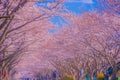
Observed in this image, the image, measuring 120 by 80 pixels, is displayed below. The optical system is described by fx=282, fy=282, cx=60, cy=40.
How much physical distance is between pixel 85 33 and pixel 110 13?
6.22 m

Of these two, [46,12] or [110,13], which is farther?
[110,13]

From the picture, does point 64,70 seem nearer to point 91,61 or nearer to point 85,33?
point 91,61

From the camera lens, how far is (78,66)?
3566 cm

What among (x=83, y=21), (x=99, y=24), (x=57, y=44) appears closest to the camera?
(x=99, y=24)

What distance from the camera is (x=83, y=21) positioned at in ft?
76.6

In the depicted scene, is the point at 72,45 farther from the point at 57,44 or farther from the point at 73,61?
the point at 73,61

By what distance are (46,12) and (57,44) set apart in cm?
2067

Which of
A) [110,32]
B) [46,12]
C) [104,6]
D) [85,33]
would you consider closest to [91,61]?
[85,33]

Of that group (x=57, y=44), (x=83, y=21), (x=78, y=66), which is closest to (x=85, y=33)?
(x=83, y=21)

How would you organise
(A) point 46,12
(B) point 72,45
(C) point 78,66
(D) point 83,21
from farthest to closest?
(C) point 78,66 → (B) point 72,45 → (D) point 83,21 → (A) point 46,12

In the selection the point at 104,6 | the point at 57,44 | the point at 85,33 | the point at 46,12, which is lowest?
the point at 57,44

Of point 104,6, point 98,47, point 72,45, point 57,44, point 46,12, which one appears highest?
point 46,12

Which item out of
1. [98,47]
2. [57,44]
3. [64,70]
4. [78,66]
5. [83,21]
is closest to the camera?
[83,21]

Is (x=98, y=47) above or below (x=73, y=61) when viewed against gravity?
above
